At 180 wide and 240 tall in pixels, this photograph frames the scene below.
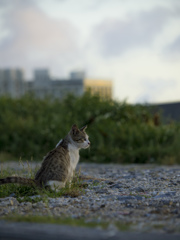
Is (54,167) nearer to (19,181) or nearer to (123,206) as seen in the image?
(19,181)

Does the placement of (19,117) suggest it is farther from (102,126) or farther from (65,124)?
(102,126)

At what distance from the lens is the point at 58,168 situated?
26.0 ft

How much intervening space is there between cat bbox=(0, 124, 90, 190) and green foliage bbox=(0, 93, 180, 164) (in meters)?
7.73

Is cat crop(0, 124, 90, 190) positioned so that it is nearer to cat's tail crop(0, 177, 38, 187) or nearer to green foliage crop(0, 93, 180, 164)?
cat's tail crop(0, 177, 38, 187)

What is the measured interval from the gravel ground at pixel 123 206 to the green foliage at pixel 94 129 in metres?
7.66

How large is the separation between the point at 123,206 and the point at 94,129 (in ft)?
38.1

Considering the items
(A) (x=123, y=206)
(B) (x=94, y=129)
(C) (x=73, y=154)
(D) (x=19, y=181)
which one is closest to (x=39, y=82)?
(B) (x=94, y=129)

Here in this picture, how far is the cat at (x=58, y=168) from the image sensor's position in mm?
7820

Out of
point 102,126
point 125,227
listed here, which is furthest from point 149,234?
point 102,126

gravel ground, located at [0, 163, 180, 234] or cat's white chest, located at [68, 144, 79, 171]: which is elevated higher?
cat's white chest, located at [68, 144, 79, 171]

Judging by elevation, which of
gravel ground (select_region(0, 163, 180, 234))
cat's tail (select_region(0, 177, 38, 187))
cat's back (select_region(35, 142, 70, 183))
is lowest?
gravel ground (select_region(0, 163, 180, 234))

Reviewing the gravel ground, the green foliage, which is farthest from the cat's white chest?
the green foliage

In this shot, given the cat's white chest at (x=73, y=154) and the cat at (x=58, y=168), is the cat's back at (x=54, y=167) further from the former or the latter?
the cat's white chest at (x=73, y=154)

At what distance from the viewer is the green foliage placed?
16844mm
